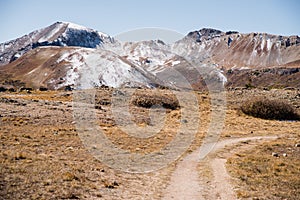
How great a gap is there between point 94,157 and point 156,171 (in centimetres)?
410

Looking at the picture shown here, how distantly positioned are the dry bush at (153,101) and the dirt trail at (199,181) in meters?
25.2

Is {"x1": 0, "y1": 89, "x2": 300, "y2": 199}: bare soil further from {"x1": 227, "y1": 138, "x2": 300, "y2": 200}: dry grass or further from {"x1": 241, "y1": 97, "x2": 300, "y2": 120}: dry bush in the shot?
{"x1": 241, "y1": 97, "x2": 300, "y2": 120}: dry bush

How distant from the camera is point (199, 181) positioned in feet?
53.0

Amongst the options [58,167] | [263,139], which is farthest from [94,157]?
[263,139]

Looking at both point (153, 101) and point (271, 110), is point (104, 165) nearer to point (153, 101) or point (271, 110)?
point (153, 101)

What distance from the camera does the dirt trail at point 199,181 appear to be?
13.9m

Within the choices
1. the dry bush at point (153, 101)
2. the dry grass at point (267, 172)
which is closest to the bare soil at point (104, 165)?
the dry grass at point (267, 172)

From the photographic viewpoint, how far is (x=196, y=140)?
29188 mm

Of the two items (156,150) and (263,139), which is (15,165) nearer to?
(156,150)

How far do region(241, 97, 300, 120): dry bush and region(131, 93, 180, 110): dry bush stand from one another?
1100 centimetres

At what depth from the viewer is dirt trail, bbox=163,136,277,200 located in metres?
13.9

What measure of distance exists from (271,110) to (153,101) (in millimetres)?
17178

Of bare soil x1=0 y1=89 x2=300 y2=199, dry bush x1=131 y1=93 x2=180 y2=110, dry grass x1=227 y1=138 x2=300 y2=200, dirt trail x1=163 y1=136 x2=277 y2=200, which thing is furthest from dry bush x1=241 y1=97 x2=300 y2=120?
dirt trail x1=163 y1=136 x2=277 y2=200

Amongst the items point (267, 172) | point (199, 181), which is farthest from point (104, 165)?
point (267, 172)
